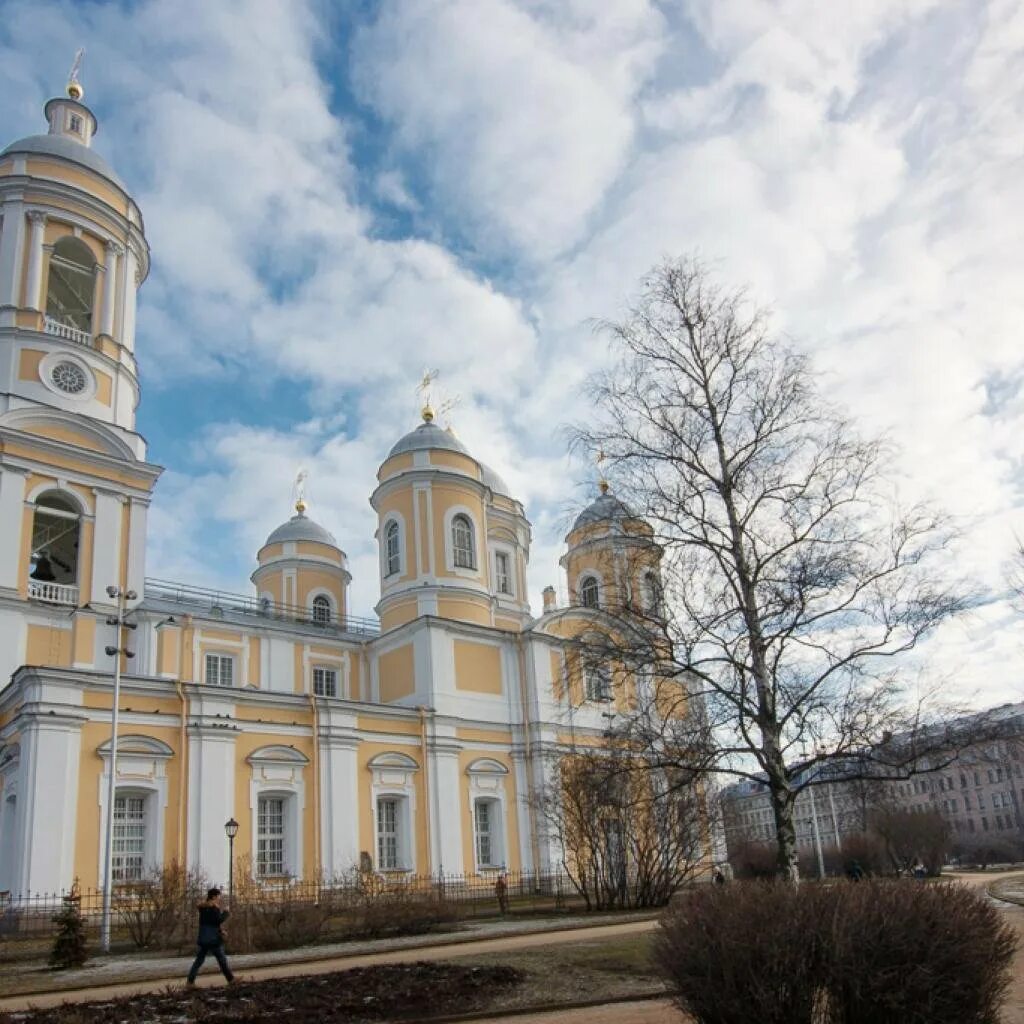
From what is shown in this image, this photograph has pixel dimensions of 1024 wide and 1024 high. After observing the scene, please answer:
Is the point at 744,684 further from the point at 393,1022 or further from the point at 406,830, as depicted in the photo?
the point at 406,830

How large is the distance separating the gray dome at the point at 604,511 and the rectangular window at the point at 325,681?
1973 cm

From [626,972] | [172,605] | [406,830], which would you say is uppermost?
[172,605]

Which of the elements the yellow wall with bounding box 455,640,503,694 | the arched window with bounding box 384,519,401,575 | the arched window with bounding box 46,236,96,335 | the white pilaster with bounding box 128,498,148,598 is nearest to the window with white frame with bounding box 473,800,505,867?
the yellow wall with bounding box 455,640,503,694

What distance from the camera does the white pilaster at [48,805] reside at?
69.4 ft

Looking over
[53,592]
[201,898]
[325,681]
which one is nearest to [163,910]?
[201,898]

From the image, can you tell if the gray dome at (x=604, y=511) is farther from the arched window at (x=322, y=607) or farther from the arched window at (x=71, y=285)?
the arched window at (x=322, y=607)

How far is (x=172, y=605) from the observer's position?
32.2 metres

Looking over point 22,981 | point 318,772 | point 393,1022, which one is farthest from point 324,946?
point 318,772

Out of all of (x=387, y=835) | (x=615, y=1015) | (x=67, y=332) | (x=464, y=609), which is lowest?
(x=615, y=1015)

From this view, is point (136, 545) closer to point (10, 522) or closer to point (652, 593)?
point (10, 522)

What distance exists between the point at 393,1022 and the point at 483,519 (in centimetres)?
2854

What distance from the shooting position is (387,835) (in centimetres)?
2862

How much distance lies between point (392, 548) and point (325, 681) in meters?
5.37

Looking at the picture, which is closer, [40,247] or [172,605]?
[40,247]
